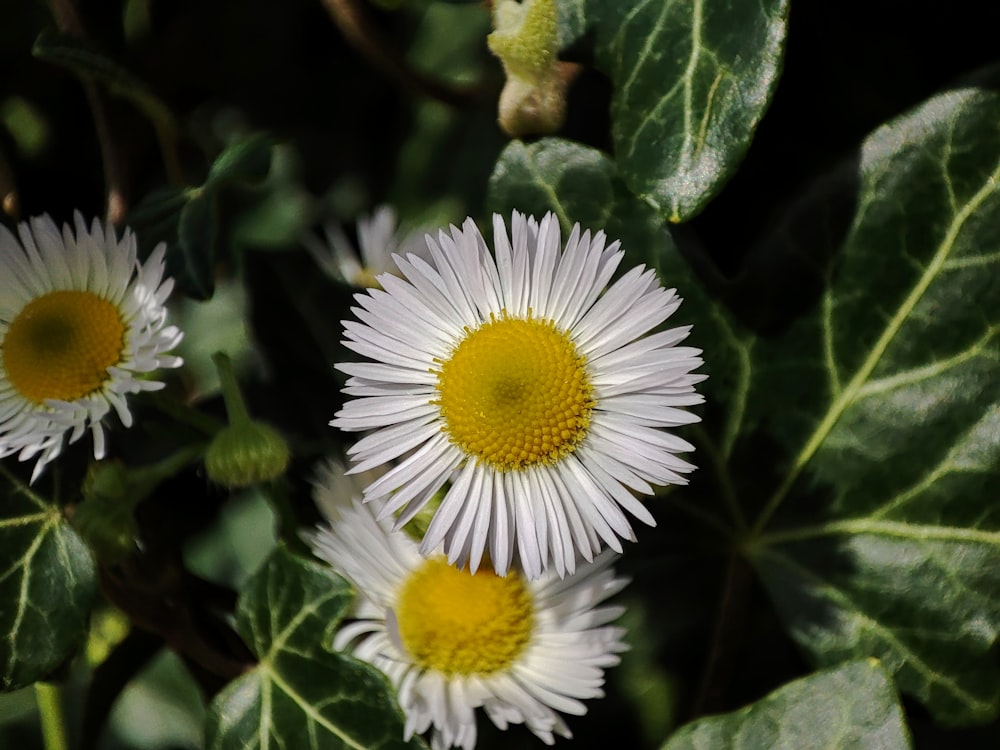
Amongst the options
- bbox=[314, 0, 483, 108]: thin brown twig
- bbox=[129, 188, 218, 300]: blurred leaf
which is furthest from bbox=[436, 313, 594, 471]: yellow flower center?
bbox=[314, 0, 483, 108]: thin brown twig

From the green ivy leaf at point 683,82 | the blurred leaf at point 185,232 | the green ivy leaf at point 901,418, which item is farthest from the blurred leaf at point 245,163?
the green ivy leaf at point 901,418

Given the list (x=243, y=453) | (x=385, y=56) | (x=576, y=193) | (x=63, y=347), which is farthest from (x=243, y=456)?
(x=385, y=56)

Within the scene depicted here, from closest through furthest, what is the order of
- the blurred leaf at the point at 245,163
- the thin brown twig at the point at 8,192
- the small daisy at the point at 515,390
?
the small daisy at the point at 515,390
the blurred leaf at the point at 245,163
the thin brown twig at the point at 8,192

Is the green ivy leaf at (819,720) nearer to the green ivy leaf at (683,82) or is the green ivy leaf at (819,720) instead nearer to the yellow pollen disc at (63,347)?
the green ivy leaf at (683,82)

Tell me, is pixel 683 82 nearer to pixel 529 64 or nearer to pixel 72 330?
pixel 529 64

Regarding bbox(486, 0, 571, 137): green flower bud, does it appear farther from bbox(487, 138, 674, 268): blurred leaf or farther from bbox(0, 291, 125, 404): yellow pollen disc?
bbox(0, 291, 125, 404): yellow pollen disc

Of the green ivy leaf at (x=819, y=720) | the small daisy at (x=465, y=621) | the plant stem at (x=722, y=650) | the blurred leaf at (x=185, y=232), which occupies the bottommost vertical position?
the green ivy leaf at (x=819, y=720)

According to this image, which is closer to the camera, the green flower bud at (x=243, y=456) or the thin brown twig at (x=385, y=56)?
the green flower bud at (x=243, y=456)
